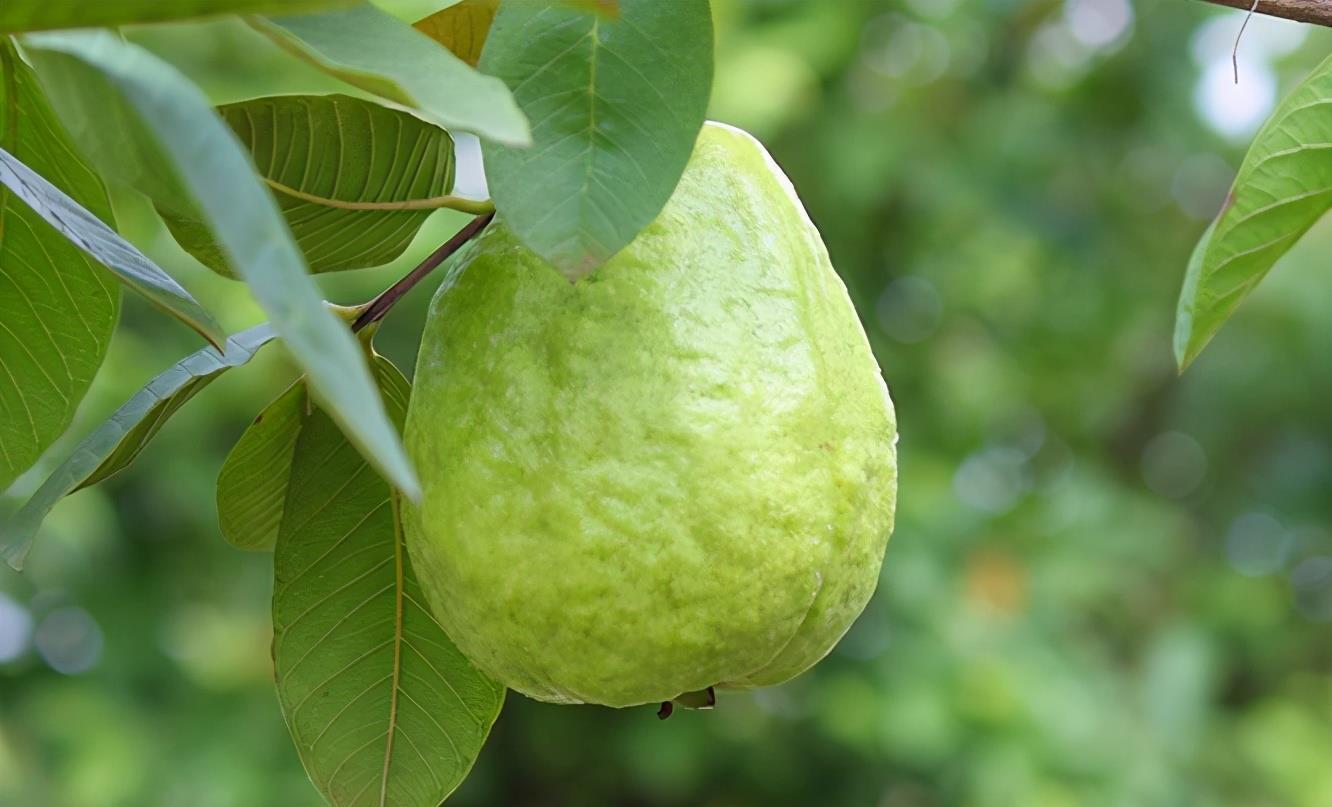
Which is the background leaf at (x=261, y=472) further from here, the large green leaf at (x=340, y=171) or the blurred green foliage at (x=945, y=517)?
the blurred green foliage at (x=945, y=517)

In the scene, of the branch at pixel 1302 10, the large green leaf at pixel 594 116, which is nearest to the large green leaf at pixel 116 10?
the large green leaf at pixel 594 116

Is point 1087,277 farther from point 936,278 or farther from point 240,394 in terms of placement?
→ point 240,394

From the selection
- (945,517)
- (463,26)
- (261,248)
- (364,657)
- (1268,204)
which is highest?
(261,248)

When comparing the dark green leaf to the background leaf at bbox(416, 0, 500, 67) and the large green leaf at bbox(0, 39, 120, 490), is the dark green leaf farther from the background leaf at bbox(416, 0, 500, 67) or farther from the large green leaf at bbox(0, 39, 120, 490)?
the large green leaf at bbox(0, 39, 120, 490)

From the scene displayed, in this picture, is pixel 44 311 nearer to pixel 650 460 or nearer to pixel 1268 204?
pixel 650 460

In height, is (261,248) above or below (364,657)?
above

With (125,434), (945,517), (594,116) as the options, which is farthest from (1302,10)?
(945,517)
